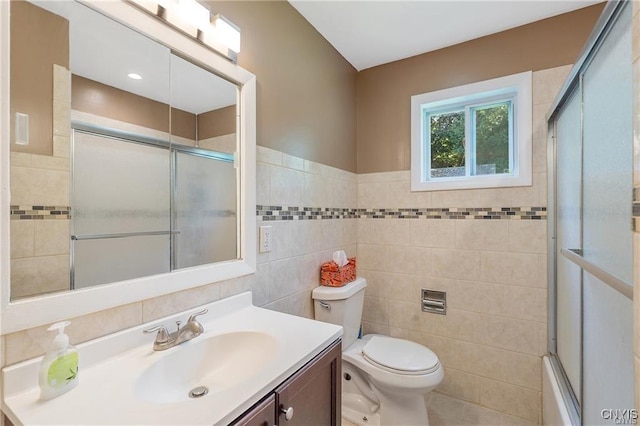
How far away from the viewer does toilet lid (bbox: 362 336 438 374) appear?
151cm

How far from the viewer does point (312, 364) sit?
0.90m

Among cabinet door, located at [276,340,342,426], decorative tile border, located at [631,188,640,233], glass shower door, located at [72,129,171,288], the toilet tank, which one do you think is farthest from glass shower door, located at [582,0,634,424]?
glass shower door, located at [72,129,171,288]

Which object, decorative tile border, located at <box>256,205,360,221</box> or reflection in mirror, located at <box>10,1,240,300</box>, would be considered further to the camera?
decorative tile border, located at <box>256,205,360,221</box>

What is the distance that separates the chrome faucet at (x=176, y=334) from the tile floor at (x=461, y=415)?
4.13 feet

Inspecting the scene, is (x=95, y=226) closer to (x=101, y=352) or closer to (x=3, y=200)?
(x=3, y=200)

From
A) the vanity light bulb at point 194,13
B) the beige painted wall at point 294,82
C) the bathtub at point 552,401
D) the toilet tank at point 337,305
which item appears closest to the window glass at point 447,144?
the beige painted wall at point 294,82

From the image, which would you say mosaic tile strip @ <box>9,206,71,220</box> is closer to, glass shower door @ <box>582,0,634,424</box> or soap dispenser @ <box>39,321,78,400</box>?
soap dispenser @ <box>39,321,78,400</box>

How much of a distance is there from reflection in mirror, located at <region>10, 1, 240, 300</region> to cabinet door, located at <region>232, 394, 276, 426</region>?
56 cm

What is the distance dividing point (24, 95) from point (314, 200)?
Answer: 1.28 m

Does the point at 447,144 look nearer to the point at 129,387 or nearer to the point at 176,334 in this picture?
the point at 176,334

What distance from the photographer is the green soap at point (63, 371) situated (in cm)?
65

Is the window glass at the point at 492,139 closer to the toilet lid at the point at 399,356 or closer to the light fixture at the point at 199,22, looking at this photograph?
the toilet lid at the point at 399,356

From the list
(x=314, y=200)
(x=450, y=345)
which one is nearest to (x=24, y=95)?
(x=314, y=200)

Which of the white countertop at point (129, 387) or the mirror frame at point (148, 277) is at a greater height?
the mirror frame at point (148, 277)
